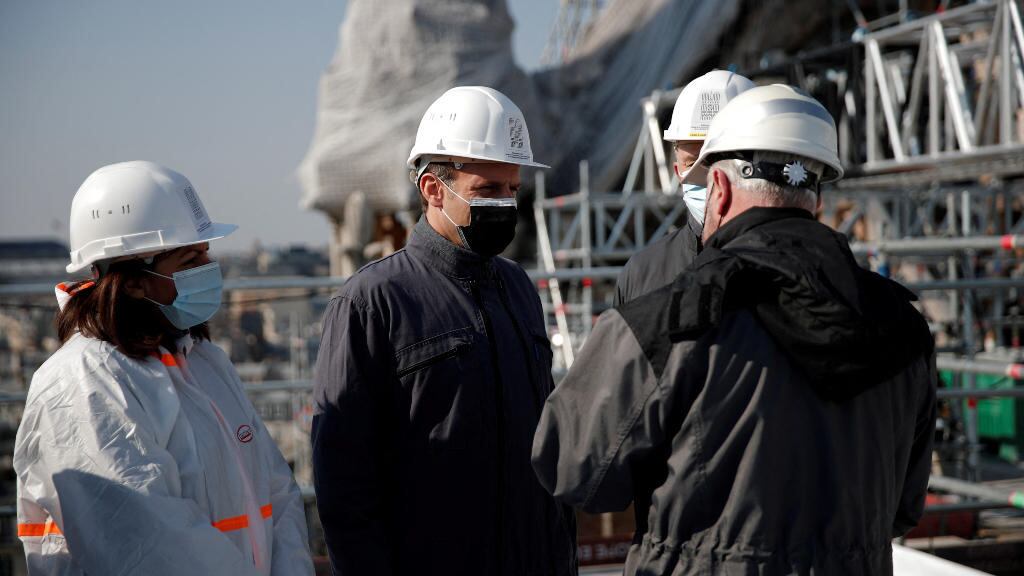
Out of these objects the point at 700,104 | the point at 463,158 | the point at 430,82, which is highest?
the point at 430,82

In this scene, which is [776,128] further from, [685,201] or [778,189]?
[685,201]

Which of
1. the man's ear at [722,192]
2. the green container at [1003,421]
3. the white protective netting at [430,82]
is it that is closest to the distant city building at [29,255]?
the white protective netting at [430,82]

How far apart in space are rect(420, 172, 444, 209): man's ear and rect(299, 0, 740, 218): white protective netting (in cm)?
1012

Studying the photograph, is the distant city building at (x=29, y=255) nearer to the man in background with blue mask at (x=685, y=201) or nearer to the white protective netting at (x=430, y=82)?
the white protective netting at (x=430, y=82)

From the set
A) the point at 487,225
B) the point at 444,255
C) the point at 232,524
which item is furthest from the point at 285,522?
the point at 487,225

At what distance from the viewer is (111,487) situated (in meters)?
1.87

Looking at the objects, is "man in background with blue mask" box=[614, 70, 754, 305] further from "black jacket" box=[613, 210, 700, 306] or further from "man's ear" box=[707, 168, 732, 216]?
"man's ear" box=[707, 168, 732, 216]

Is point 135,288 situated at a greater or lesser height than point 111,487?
greater

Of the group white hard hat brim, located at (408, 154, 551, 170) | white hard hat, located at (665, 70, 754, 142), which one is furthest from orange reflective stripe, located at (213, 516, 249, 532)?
white hard hat, located at (665, 70, 754, 142)

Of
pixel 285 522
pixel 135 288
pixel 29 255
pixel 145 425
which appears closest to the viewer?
pixel 145 425

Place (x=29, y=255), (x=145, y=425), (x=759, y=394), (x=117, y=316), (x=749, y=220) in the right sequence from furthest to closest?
1. (x=29, y=255)
2. (x=117, y=316)
3. (x=145, y=425)
4. (x=749, y=220)
5. (x=759, y=394)

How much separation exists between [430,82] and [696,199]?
10.6 meters

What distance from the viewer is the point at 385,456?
2.41 metres

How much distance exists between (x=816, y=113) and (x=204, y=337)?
1.53 metres
